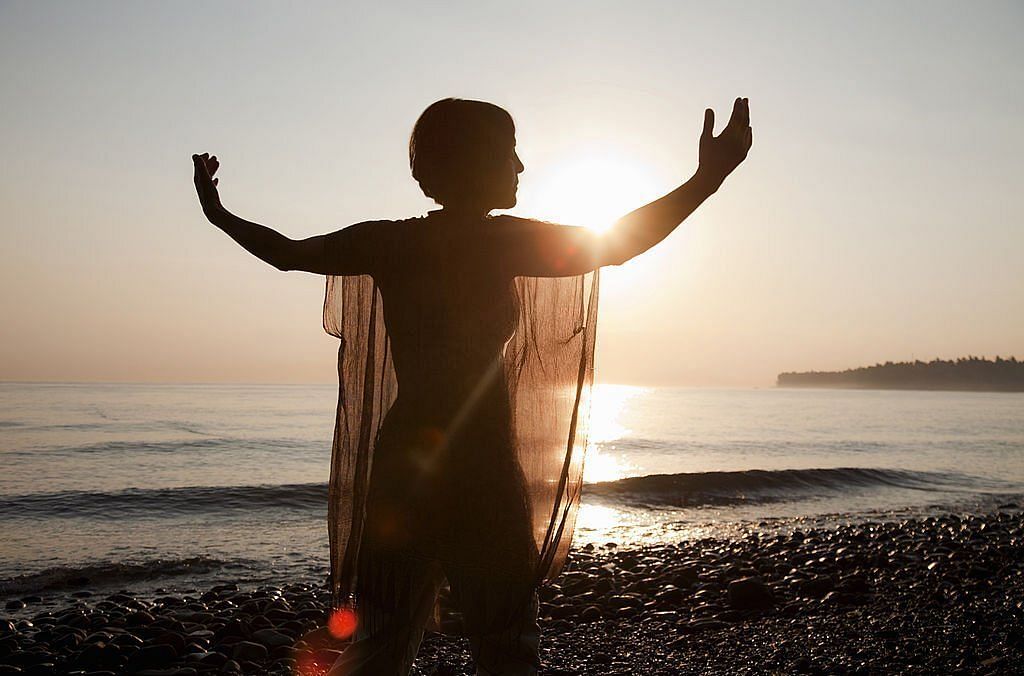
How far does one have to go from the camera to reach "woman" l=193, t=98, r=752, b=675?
2.29 meters

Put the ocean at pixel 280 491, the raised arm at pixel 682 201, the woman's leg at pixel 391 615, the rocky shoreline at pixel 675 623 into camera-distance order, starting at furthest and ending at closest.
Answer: the ocean at pixel 280 491 → the rocky shoreline at pixel 675 623 → the woman's leg at pixel 391 615 → the raised arm at pixel 682 201

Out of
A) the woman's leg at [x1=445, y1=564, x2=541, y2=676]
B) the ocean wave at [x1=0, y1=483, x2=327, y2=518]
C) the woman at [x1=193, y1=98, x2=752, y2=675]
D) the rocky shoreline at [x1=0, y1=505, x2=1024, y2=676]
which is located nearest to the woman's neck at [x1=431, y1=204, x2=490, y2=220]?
the woman at [x1=193, y1=98, x2=752, y2=675]

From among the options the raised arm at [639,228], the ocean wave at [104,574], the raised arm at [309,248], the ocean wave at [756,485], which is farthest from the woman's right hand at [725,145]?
the ocean wave at [756,485]

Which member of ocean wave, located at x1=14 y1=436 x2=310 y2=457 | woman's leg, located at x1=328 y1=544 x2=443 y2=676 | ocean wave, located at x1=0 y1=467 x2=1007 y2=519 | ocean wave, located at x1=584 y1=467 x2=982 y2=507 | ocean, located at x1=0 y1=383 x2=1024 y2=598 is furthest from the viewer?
ocean wave, located at x1=14 y1=436 x2=310 y2=457

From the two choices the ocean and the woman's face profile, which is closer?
the woman's face profile

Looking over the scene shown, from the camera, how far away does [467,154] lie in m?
2.37

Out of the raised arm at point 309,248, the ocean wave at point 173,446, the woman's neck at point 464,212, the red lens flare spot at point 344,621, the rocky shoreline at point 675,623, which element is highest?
the woman's neck at point 464,212

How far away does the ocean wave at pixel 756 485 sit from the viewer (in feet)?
57.3

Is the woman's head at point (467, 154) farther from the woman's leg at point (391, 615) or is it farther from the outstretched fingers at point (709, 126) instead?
the woman's leg at point (391, 615)

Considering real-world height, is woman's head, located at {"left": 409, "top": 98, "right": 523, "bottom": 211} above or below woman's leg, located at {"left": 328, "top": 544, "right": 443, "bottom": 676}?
above

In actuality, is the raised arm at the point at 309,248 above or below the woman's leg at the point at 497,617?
above

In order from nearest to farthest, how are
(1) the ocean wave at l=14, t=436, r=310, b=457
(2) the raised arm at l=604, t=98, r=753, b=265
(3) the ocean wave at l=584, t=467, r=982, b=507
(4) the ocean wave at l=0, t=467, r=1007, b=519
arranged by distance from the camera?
(2) the raised arm at l=604, t=98, r=753, b=265 < (4) the ocean wave at l=0, t=467, r=1007, b=519 < (3) the ocean wave at l=584, t=467, r=982, b=507 < (1) the ocean wave at l=14, t=436, r=310, b=457

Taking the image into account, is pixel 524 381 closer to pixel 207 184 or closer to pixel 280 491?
pixel 207 184

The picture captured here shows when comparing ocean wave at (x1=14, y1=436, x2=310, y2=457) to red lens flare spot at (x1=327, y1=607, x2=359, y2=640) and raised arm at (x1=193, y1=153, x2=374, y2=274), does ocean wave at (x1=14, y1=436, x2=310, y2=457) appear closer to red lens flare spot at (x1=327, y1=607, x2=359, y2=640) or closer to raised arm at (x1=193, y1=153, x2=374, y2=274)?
red lens flare spot at (x1=327, y1=607, x2=359, y2=640)
